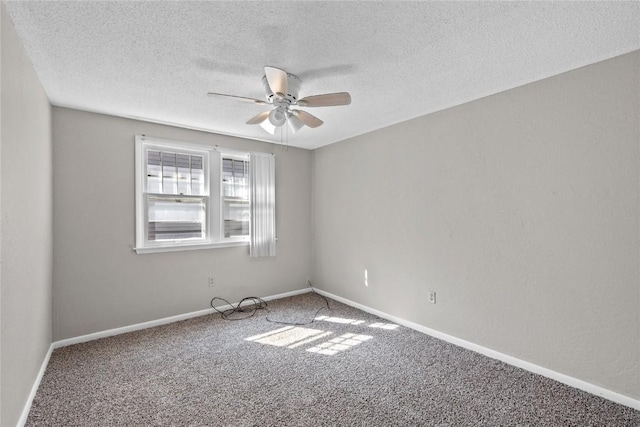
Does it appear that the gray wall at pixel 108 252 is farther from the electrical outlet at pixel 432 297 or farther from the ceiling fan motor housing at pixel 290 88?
the electrical outlet at pixel 432 297

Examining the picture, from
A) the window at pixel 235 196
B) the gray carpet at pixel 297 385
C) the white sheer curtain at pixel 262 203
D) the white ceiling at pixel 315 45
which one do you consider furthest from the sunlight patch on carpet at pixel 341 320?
the white ceiling at pixel 315 45

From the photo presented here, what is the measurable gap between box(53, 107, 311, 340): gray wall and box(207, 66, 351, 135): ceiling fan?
175 cm

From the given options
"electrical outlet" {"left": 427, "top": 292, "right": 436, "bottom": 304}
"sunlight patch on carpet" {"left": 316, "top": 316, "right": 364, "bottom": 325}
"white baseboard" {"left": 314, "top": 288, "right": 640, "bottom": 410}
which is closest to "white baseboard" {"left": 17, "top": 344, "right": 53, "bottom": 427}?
"sunlight patch on carpet" {"left": 316, "top": 316, "right": 364, "bottom": 325}

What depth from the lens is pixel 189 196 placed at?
12.6 feet

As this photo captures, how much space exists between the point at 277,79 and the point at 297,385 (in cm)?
225

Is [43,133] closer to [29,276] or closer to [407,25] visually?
[29,276]

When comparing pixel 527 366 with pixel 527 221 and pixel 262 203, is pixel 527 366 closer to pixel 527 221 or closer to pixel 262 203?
pixel 527 221

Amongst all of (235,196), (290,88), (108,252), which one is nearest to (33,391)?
(108,252)

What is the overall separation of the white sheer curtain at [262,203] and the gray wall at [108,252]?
0.33 meters

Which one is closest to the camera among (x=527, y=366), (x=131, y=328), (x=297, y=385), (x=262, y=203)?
(x=297, y=385)

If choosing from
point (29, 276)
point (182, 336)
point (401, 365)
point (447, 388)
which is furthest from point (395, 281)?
point (29, 276)

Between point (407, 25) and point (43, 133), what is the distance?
2977 mm

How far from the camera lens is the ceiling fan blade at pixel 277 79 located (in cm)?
195

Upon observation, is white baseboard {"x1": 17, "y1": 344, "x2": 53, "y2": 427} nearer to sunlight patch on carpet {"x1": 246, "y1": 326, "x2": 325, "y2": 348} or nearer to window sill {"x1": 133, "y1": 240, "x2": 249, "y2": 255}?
window sill {"x1": 133, "y1": 240, "x2": 249, "y2": 255}
